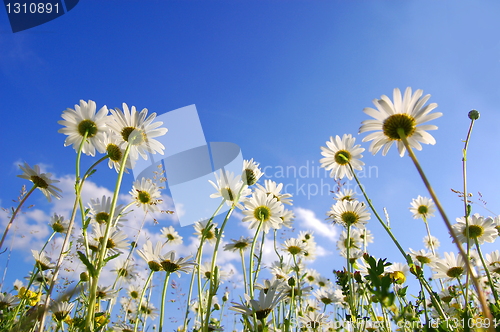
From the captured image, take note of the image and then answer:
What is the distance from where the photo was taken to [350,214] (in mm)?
3365

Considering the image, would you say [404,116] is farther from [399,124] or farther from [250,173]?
[250,173]

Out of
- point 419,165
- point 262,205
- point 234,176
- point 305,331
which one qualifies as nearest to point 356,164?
point 262,205

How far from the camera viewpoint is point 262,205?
3.08 meters

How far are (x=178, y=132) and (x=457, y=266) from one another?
3.01m

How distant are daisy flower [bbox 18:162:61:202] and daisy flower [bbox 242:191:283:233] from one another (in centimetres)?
165

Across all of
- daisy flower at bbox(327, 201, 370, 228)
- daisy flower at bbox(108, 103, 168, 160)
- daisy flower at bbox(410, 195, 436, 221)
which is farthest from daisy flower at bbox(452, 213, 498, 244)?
daisy flower at bbox(108, 103, 168, 160)

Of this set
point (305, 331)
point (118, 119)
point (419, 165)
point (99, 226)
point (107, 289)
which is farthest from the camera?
point (107, 289)

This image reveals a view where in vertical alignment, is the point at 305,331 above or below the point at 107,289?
below

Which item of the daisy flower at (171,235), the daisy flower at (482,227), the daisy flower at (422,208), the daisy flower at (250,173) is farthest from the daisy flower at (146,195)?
the daisy flower at (422,208)

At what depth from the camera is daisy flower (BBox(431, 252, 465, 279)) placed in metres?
3.02

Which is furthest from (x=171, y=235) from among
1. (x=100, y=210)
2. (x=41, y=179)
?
(x=41, y=179)

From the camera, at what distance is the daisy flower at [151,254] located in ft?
7.80

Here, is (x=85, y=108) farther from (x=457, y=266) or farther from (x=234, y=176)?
(x=457, y=266)

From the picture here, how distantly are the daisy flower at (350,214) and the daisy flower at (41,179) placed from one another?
2.63 meters
